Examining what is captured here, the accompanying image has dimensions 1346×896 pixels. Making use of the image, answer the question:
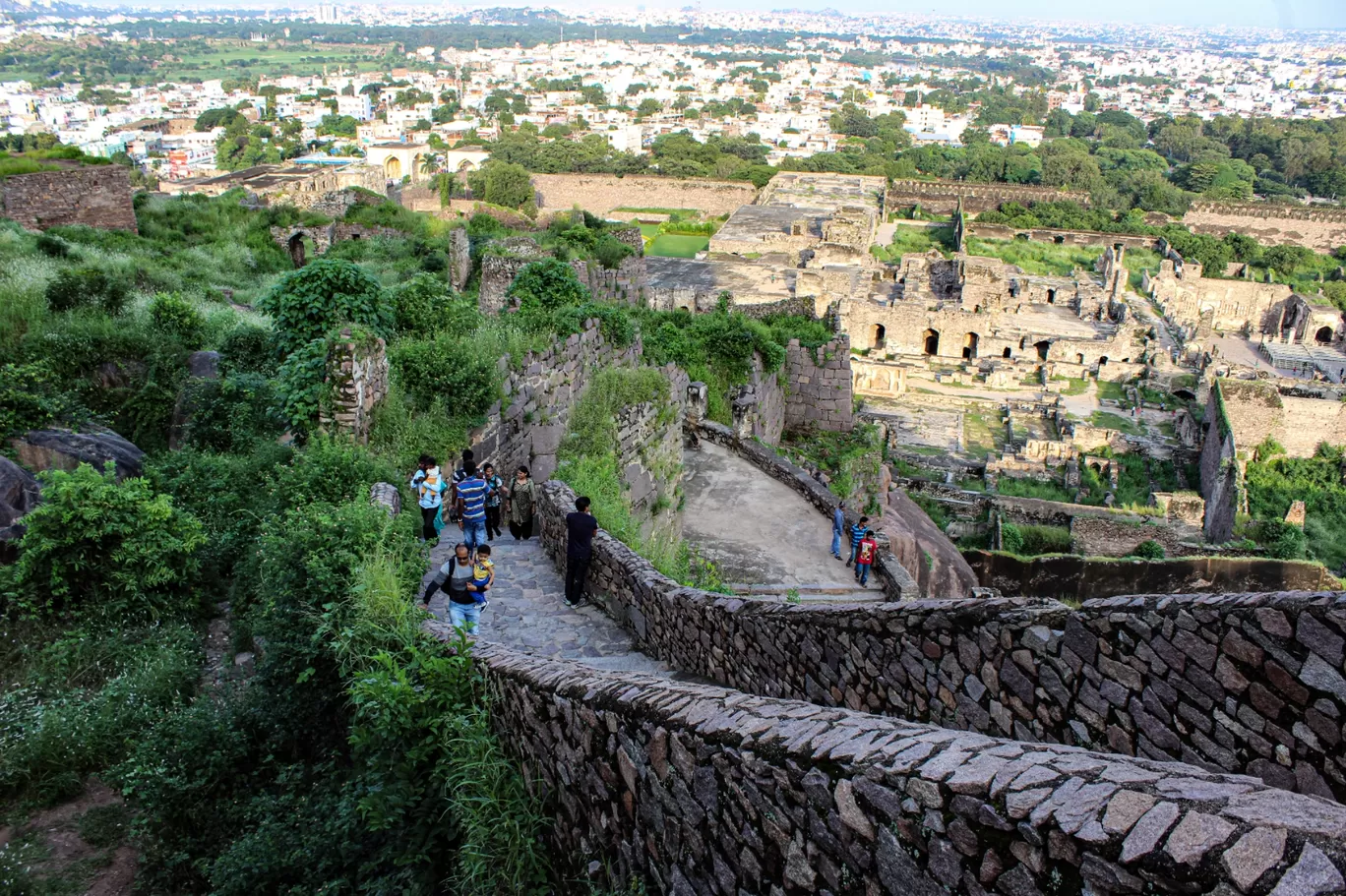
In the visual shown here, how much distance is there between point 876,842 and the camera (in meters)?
2.43

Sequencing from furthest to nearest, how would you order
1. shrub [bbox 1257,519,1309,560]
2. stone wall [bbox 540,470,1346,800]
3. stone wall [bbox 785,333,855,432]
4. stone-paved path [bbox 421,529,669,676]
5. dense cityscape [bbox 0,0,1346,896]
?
shrub [bbox 1257,519,1309,560], stone wall [bbox 785,333,855,432], stone-paved path [bbox 421,529,669,676], stone wall [bbox 540,470,1346,800], dense cityscape [bbox 0,0,1346,896]

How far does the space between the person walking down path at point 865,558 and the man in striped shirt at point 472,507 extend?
12.3ft

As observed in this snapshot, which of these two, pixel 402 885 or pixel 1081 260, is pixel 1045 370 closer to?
pixel 1081 260

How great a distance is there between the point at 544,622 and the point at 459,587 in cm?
82

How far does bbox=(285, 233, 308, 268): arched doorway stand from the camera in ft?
68.3

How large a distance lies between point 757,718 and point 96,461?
22.7 ft

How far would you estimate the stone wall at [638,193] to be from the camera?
58938 mm

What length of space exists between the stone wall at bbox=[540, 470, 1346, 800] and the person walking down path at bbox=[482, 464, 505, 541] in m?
3.23

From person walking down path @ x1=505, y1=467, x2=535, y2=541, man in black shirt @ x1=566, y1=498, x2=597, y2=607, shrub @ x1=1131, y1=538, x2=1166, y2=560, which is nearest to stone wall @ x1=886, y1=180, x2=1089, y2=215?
shrub @ x1=1131, y1=538, x2=1166, y2=560

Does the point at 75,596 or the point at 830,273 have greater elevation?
the point at 75,596

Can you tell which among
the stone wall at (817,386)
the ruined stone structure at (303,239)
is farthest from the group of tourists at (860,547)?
the ruined stone structure at (303,239)

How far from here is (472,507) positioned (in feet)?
22.4

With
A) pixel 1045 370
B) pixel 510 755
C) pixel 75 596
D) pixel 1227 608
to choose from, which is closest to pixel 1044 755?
pixel 1227 608

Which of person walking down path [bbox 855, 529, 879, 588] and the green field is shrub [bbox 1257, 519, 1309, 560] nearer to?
person walking down path [bbox 855, 529, 879, 588]
